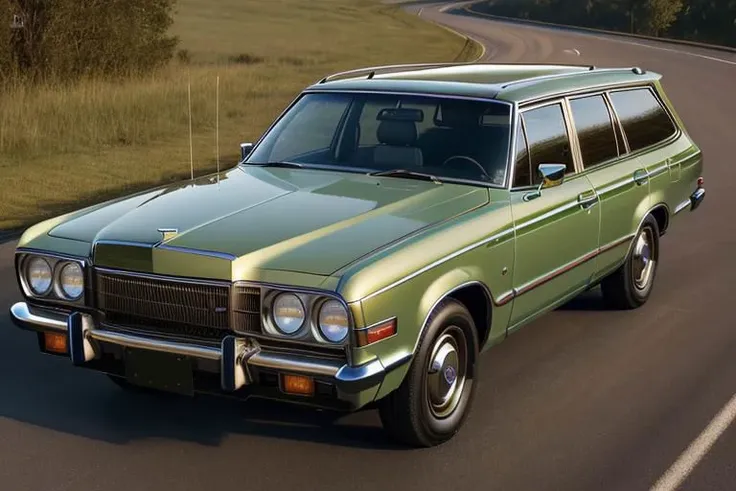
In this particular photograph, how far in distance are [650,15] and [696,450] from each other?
59.2 metres

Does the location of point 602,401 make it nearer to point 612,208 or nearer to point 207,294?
point 612,208

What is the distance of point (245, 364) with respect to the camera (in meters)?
4.48

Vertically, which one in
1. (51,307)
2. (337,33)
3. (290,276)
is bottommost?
(337,33)

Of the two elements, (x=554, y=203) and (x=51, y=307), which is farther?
(x=554, y=203)

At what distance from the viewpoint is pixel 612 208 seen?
667cm

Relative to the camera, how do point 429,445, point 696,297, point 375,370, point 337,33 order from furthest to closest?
point 337,33 → point 696,297 → point 429,445 → point 375,370

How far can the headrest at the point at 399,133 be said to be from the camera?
19.7ft

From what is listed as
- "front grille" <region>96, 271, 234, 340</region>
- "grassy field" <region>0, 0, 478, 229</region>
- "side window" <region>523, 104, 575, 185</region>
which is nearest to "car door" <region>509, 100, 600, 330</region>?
"side window" <region>523, 104, 575, 185</region>

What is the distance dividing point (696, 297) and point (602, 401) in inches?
96.2

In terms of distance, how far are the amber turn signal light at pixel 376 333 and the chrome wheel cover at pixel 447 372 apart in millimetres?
418

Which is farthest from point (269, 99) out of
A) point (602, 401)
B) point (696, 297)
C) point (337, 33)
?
point (337, 33)

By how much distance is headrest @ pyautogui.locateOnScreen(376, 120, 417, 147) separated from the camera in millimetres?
5996

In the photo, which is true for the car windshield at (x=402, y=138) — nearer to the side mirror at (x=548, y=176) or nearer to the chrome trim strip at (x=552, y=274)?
the side mirror at (x=548, y=176)

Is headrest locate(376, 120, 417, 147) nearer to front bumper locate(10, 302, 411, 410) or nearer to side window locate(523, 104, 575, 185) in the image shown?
side window locate(523, 104, 575, 185)
